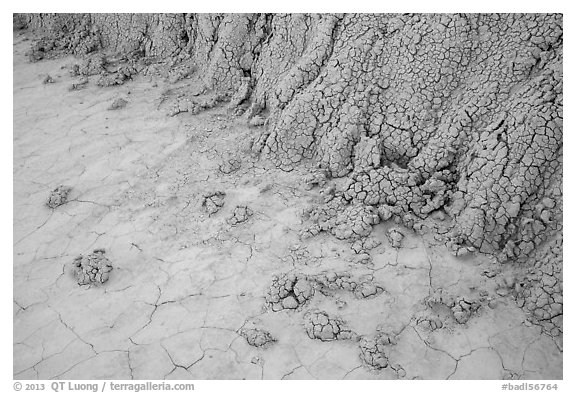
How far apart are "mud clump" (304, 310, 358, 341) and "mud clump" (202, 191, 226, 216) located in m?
1.05

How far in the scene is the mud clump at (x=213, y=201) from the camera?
10.2ft

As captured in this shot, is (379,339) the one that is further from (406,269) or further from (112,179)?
(112,179)

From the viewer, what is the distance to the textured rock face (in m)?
2.51

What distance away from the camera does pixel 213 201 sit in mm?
3141

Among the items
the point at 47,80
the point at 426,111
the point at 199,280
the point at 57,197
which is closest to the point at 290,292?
the point at 199,280

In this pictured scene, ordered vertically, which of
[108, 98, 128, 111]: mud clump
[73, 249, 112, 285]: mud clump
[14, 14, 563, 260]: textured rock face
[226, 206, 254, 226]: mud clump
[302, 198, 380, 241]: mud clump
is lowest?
[73, 249, 112, 285]: mud clump

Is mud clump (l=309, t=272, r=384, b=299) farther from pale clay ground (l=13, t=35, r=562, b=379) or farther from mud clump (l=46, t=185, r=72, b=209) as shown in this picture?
mud clump (l=46, t=185, r=72, b=209)

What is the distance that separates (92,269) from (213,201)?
2.78 feet

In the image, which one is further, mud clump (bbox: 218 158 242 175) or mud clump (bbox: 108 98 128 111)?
mud clump (bbox: 108 98 128 111)

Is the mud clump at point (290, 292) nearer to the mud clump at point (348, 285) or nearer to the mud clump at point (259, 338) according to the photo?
the mud clump at point (348, 285)

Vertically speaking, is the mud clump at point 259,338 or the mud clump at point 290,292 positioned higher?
the mud clump at point 290,292

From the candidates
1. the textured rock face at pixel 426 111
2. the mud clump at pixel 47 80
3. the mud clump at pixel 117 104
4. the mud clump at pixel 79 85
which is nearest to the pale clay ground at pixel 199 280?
the textured rock face at pixel 426 111

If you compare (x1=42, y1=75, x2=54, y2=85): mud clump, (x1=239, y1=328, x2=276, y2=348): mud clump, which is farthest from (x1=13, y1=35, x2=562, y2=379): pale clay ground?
(x1=42, y1=75, x2=54, y2=85): mud clump

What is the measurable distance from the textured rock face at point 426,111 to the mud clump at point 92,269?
1.33m
